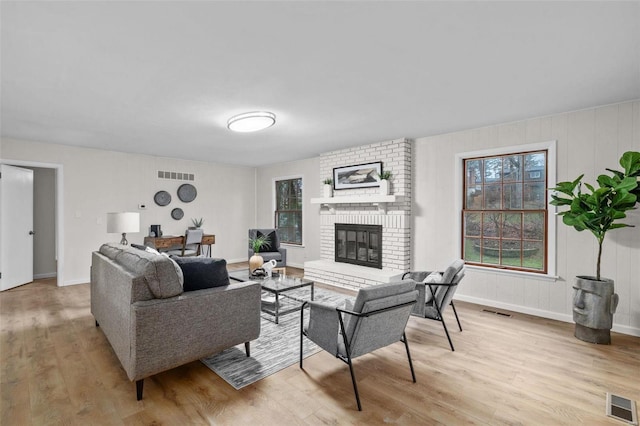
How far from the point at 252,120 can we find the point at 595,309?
13.6 feet

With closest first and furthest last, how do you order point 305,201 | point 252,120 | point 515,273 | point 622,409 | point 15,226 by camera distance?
point 622,409
point 252,120
point 515,273
point 15,226
point 305,201

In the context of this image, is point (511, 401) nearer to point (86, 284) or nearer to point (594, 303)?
point (594, 303)

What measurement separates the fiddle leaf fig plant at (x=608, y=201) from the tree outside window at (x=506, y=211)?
0.76 m

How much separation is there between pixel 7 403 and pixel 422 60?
388 centimetres

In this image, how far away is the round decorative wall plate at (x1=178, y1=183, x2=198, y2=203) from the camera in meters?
6.87

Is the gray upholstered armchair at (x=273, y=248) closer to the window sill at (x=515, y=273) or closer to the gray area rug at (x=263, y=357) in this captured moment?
the gray area rug at (x=263, y=357)

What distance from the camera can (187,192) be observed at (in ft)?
22.8

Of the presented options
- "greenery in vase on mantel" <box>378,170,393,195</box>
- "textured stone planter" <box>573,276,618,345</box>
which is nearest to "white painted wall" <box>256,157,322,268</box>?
"greenery in vase on mantel" <box>378,170,393,195</box>

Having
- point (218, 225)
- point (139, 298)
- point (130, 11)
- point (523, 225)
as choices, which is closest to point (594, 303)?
point (523, 225)

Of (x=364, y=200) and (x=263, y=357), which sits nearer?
(x=263, y=357)

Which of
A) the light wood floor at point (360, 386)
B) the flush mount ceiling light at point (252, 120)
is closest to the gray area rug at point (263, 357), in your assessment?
the light wood floor at point (360, 386)

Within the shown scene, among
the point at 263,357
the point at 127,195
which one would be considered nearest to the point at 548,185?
the point at 263,357

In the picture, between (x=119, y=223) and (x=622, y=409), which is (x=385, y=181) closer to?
(x=622, y=409)

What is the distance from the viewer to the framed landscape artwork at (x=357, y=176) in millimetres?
5332
